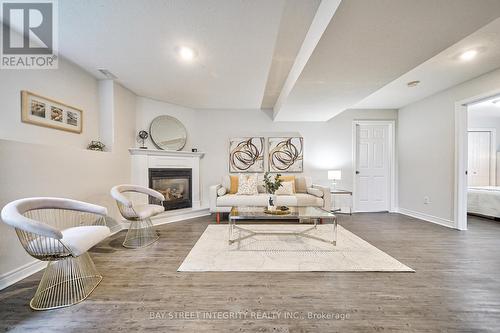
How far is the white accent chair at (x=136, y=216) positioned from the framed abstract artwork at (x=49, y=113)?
101 centimetres

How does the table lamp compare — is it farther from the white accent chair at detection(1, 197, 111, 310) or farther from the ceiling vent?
the ceiling vent

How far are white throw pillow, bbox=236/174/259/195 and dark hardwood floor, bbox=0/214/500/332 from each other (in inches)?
77.0

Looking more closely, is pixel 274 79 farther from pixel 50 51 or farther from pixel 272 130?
pixel 50 51

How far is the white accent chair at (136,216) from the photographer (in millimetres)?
2502

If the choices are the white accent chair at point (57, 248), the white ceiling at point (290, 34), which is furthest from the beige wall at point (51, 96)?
the white ceiling at point (290, 34)

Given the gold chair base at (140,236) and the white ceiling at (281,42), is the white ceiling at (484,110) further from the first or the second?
the gold chair base at (140,236)

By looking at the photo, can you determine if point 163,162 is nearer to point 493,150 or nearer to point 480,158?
point 480,158

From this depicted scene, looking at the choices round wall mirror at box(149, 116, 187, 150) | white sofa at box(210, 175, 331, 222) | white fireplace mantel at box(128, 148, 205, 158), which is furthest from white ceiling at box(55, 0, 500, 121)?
white sofa at box(210, 175, 331, 222)

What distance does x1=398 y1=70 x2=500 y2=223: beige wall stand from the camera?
3.38m

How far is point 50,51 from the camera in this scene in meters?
2.33

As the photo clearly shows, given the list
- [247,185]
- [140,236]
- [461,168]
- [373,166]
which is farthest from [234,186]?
[461,168]

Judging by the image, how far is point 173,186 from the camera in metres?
4.10

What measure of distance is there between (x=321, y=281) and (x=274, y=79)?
2.85m

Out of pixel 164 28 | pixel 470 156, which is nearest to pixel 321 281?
pixel 164 28
